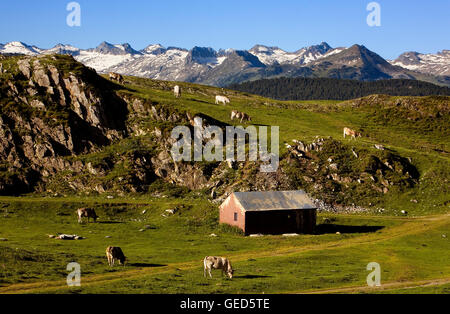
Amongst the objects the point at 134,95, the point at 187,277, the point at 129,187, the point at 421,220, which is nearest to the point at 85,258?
the point at 187,277

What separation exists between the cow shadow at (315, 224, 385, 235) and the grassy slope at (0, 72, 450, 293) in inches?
6.2

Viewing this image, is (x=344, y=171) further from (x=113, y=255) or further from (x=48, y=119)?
(x=48, y=119)

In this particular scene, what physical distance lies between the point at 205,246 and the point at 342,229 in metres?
24.9

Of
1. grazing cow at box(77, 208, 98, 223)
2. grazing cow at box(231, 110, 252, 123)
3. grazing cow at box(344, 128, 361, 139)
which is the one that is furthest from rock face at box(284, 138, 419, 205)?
grazing cow at box(77, 208, 98, 223)

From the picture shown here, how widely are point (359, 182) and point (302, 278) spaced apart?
54509 millimetres

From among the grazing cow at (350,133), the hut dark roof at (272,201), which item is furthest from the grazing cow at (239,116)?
the hut dark roof at (272,201)

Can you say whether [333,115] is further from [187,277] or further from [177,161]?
[187,277]

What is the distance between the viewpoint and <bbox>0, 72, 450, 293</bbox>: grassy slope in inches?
1646

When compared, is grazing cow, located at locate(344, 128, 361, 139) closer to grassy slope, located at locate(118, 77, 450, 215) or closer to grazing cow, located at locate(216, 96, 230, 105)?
grassy slope, located at locate(118, 77, 450, 215)

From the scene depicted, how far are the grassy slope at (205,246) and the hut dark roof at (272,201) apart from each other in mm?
4995

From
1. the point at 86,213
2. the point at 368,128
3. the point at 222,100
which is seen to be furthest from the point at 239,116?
the point at 86,213

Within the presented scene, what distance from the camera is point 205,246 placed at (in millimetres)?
62688

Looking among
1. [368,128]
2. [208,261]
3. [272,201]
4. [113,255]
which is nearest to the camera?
[208,261]
